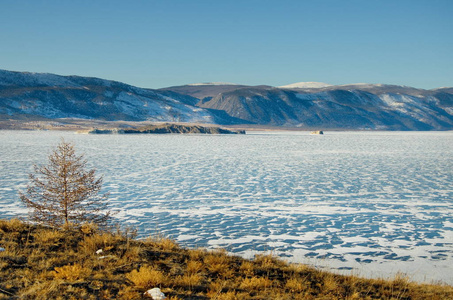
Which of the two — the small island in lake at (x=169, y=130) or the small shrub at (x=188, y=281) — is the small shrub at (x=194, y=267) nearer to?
the small shrub at (x=188, y=281)

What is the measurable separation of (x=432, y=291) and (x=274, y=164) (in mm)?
22201

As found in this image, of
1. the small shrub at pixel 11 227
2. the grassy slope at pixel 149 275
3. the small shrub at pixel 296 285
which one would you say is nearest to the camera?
the grassy slope at pixel 149 275

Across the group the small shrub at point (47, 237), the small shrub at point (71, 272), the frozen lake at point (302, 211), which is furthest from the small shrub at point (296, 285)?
the small shrub at point (47, 237)

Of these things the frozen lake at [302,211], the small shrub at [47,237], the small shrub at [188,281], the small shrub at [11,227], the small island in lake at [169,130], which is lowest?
the frozen lake at [302,211]

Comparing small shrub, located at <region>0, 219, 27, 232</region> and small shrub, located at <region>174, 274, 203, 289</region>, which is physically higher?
small shrub, located at <region>0, 219, 27, 232</region>

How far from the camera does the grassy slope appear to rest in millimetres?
5910

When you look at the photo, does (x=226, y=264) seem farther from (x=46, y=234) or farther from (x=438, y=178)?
(x=438, y=178)

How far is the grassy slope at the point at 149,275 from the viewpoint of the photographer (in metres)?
5.91

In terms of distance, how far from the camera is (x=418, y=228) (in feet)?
40.1

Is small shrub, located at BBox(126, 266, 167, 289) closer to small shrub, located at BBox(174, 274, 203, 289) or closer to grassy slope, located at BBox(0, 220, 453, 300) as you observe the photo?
grassy slope, located at BBox(0, 220, 453, 300)

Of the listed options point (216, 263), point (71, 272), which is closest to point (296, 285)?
point (216, 263)

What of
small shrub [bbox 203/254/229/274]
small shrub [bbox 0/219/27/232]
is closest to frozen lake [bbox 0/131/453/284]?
small shrub [bbox 203/254/229/274]

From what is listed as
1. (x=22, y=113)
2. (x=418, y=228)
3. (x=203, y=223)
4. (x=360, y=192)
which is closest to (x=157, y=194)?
(x=203, y=223)

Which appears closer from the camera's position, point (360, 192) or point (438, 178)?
point (360, 192)
